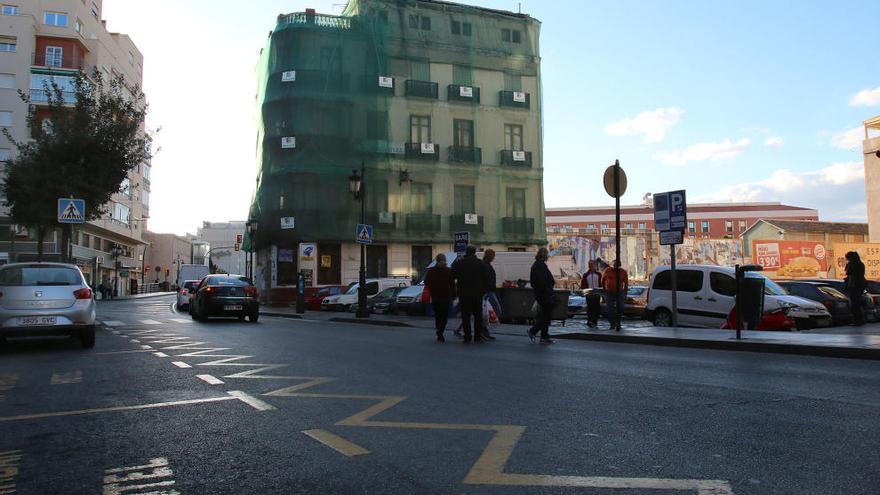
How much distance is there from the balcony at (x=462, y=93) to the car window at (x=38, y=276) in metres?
30.5

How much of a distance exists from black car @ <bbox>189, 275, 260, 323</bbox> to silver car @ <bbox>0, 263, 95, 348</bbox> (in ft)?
27.7

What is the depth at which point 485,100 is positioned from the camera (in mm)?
40844

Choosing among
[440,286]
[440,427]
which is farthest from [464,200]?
[440,427]

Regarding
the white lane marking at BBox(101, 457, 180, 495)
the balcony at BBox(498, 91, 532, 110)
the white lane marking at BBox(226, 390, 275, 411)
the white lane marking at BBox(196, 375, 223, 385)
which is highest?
the balcony at BBox(498, 91, 532, 110)

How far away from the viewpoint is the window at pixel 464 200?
3972cm

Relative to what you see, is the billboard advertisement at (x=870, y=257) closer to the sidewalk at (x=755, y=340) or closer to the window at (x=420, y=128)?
the window at (x=420, y=128)

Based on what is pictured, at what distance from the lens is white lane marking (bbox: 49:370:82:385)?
701 centimetres

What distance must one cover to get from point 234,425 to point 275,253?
33.2 meters

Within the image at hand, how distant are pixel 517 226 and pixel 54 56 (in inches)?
1527

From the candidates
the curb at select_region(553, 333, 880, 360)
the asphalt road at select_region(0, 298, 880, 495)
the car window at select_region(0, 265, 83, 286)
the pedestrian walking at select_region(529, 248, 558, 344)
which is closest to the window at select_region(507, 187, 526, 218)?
the curb at select_region(553, 333, 880, 360)

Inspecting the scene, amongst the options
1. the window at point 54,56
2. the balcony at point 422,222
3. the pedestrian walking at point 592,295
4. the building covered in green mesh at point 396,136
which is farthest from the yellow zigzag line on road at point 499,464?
the window at point 54,56

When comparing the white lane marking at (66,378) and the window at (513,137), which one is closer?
the white lane marking at (66,378)

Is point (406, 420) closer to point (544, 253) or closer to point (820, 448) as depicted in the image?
point (820, 448)

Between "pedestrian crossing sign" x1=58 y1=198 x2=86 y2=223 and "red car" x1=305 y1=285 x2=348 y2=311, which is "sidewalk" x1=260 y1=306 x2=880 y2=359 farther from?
"red car" x1=305 y1=285 x2=348 y2=311
